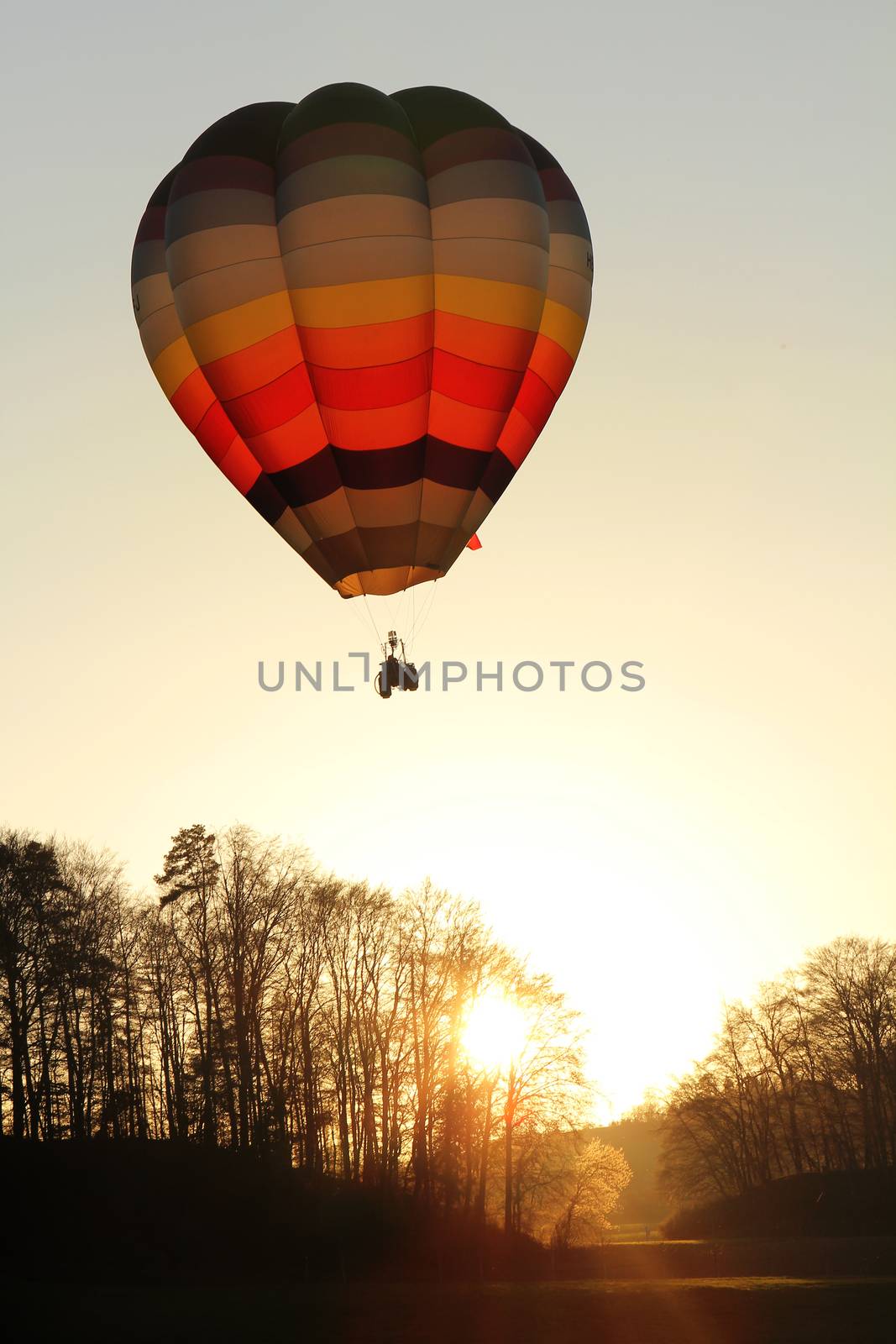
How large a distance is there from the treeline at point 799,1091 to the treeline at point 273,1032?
16.7m

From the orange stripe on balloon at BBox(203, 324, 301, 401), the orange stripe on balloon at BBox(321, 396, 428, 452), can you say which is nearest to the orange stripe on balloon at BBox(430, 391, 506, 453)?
the orange stripe on balloon at BBox(321, 396, 428, 452)

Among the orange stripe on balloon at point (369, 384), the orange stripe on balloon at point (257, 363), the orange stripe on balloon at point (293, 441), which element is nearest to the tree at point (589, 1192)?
the orange stripe on balloon at point (293, 441)

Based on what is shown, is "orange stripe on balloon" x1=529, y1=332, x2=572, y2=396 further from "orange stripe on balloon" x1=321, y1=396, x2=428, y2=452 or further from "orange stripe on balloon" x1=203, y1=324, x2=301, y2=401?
"orange stripe on balloon" x1=203, y1=324, x2=301, y2=401

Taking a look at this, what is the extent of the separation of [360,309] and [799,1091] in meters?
50.8

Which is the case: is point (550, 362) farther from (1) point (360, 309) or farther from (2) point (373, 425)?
(1) point (360, 309)

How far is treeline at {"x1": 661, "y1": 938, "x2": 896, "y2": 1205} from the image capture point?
59.2m

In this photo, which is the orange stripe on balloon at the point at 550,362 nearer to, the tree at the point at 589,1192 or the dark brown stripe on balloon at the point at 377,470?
the dark brown stripe on balloon at the point at 377,470

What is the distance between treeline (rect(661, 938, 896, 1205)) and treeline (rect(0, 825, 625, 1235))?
54.7 ft

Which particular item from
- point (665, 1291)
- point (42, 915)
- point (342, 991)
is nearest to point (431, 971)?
point (342, 991)

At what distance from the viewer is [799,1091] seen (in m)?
62.0

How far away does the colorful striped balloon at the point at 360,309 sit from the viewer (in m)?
20.9

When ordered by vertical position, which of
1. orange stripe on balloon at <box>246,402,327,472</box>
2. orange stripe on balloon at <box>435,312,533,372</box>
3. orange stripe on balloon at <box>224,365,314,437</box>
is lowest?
orange stripe on balloon at <box>246,402,327,472</box>

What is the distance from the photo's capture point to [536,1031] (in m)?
47.6

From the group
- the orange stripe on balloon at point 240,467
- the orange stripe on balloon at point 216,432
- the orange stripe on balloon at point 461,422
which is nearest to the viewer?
the orange stripe on balloon at point 461,422
